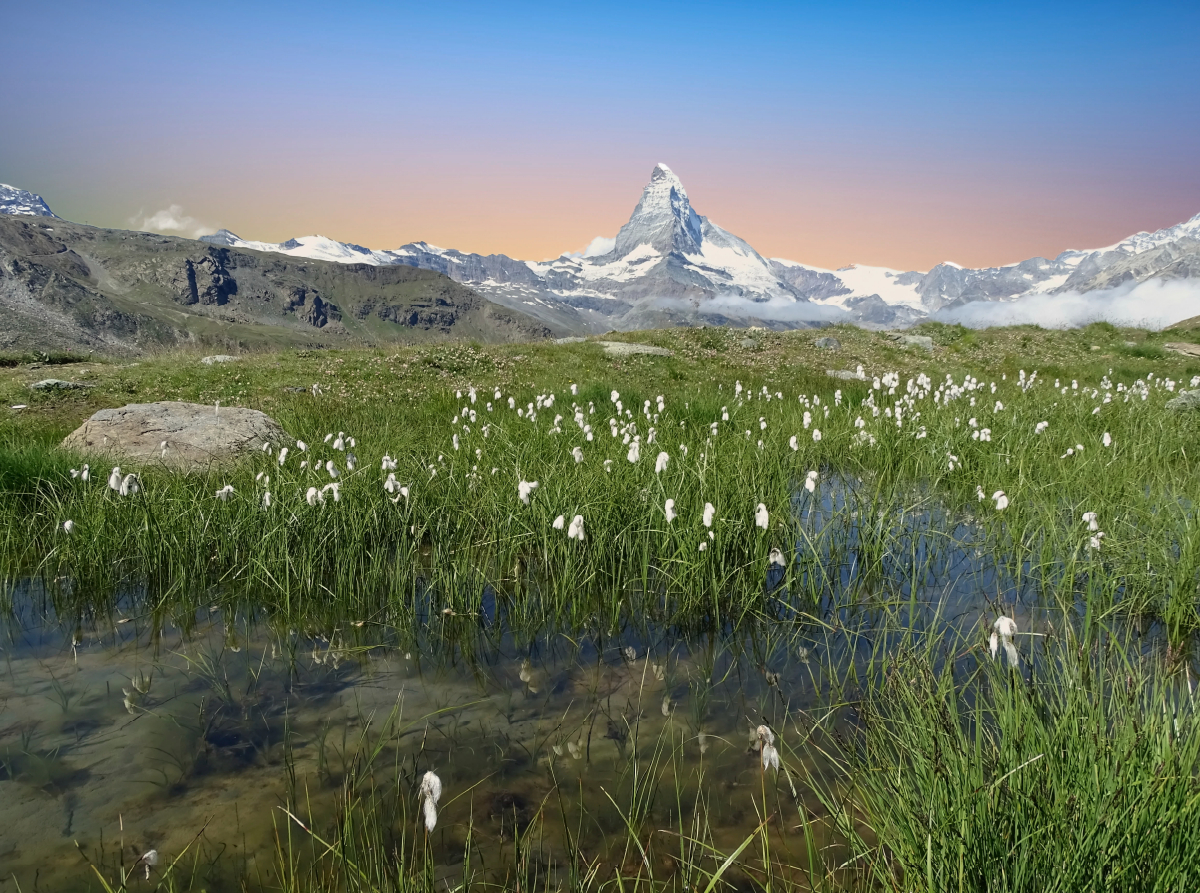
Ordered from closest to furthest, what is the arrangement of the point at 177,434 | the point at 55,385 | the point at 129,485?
the point at 129,485
the point at 177,434
the point at 55,385

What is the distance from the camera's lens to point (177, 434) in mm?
8820

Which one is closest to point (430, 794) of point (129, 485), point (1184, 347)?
point (129, 485)

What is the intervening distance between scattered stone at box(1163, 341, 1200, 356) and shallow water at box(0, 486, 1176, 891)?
96.7 ft

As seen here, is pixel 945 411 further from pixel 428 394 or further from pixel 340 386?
pixel 340 386

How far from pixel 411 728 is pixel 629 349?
64.9 feet

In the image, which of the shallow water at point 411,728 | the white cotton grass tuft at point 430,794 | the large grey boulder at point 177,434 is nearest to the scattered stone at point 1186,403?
the shallow water at point 411,728

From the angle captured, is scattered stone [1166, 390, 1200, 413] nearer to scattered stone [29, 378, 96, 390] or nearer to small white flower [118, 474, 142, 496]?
small white flower [118, 474, 142, 496]

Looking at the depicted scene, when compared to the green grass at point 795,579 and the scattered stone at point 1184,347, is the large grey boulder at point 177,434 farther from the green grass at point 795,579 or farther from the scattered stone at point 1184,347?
the scattered stone at point 1184,347

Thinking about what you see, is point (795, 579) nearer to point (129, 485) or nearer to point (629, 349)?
point (129, 485)

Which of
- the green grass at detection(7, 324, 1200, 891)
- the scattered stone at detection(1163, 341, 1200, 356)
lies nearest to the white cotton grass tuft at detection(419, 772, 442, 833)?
the green grass at detection(7, 324, 1200, 891)

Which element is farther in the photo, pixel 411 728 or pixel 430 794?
pixel 411 728

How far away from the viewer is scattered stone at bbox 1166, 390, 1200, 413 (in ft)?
39.0

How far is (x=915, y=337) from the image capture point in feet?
95.3

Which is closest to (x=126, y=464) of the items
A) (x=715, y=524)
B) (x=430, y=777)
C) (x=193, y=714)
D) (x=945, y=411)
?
(x=193, y=714)
